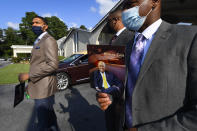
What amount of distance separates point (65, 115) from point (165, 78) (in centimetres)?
364

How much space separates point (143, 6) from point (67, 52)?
2551cm

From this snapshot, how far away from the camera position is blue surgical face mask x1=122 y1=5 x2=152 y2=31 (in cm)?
108

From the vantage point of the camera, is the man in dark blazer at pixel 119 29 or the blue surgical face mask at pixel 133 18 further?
the man in dark blazer at pixel 119 29

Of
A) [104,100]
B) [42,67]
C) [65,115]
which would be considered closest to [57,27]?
[65,115]

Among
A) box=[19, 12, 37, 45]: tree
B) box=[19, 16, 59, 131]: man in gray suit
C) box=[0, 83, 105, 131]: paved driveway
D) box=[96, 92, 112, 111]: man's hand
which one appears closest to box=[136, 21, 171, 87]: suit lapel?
box=[96, 92, 112, 111]: man's hand

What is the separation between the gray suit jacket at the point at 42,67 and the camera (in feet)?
6.78

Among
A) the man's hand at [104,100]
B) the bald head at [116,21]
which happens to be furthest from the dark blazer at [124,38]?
the man's hand at [104,100]

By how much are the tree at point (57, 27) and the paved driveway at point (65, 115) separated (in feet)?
222

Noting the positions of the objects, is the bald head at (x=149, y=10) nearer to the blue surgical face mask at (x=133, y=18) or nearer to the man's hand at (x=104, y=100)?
the blue surgical face mask at (x=133, y=18)

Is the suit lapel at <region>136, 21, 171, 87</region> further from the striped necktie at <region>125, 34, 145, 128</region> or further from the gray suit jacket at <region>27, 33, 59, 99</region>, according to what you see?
the gray suit jacket at <region>27, 33, 59, 99</region>

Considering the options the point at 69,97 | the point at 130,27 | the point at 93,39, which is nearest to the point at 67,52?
the point at 93,39

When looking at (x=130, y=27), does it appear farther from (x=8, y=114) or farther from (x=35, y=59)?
(x=8, y=114)

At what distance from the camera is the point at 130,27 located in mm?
1164

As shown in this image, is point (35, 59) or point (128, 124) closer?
point (128, 124)
